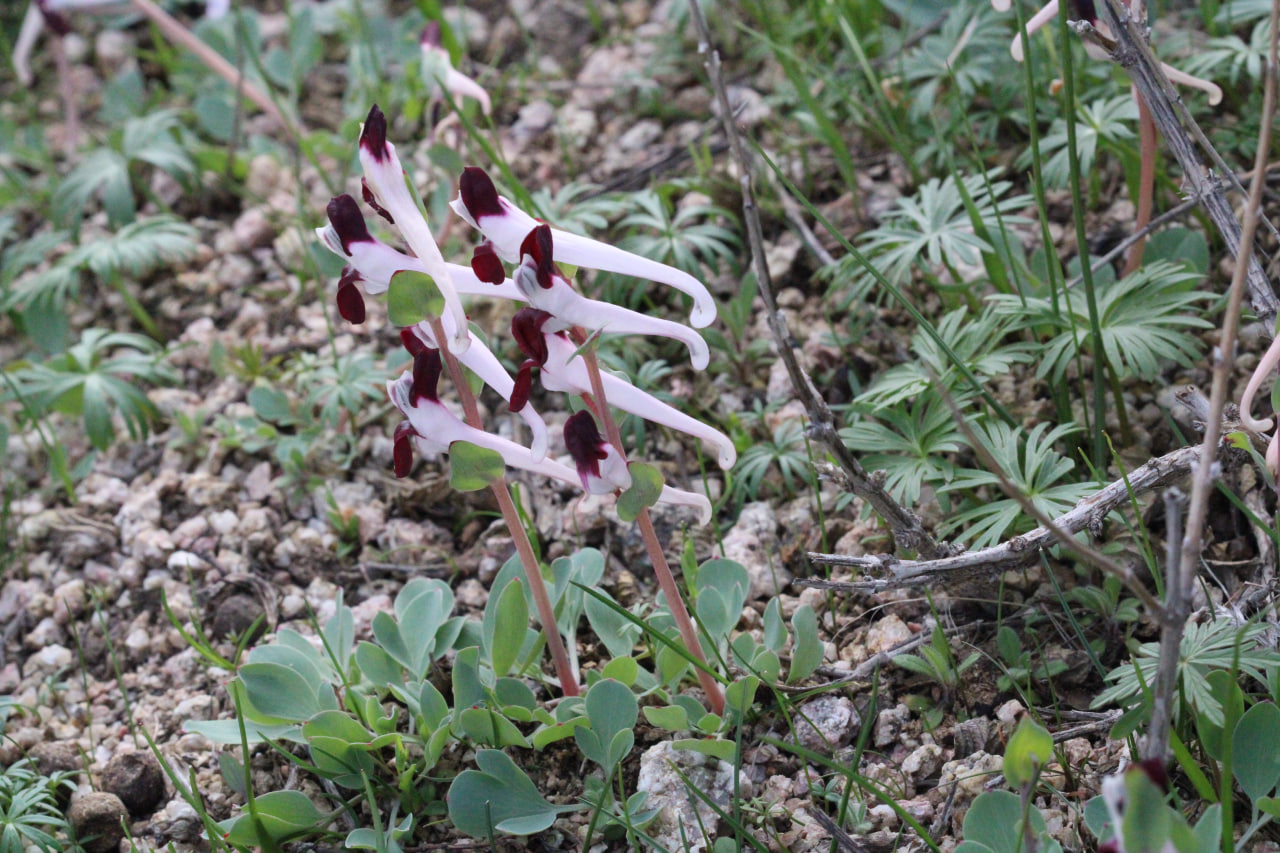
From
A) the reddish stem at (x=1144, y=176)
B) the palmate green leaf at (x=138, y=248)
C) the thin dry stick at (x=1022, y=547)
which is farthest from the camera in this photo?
the palmate green leaf at (x=138, y=248)

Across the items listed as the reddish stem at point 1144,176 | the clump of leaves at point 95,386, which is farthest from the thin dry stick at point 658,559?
the clump of leaves at point 95,386

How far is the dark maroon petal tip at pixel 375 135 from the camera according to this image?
57.4 inches

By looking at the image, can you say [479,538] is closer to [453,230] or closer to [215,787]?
[215,787]

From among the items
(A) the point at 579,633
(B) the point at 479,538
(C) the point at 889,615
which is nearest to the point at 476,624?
(A) the point at 579,633

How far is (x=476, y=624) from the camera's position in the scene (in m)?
2.13

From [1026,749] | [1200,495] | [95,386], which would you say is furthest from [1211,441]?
[95,386]

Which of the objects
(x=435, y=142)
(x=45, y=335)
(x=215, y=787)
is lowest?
(x=215, y=787)

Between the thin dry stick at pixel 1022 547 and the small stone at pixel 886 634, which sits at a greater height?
the thin dry stick at pixel 1022 547

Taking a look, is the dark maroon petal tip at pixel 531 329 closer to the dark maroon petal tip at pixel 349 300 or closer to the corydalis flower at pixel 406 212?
the corydalis flower at pixel 406 212

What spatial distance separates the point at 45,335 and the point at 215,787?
5.92ft

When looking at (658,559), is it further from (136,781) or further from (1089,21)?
(1089,21)

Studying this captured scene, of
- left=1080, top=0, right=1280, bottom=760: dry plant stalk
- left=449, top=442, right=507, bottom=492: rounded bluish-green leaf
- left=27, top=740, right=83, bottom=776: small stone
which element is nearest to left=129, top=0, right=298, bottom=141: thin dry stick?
left=27, top=740, right=83, bottom=776: small stone

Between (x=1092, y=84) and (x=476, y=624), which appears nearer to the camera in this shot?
(x=476, y=624)

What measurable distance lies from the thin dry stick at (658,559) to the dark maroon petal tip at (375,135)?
1.27 feet
